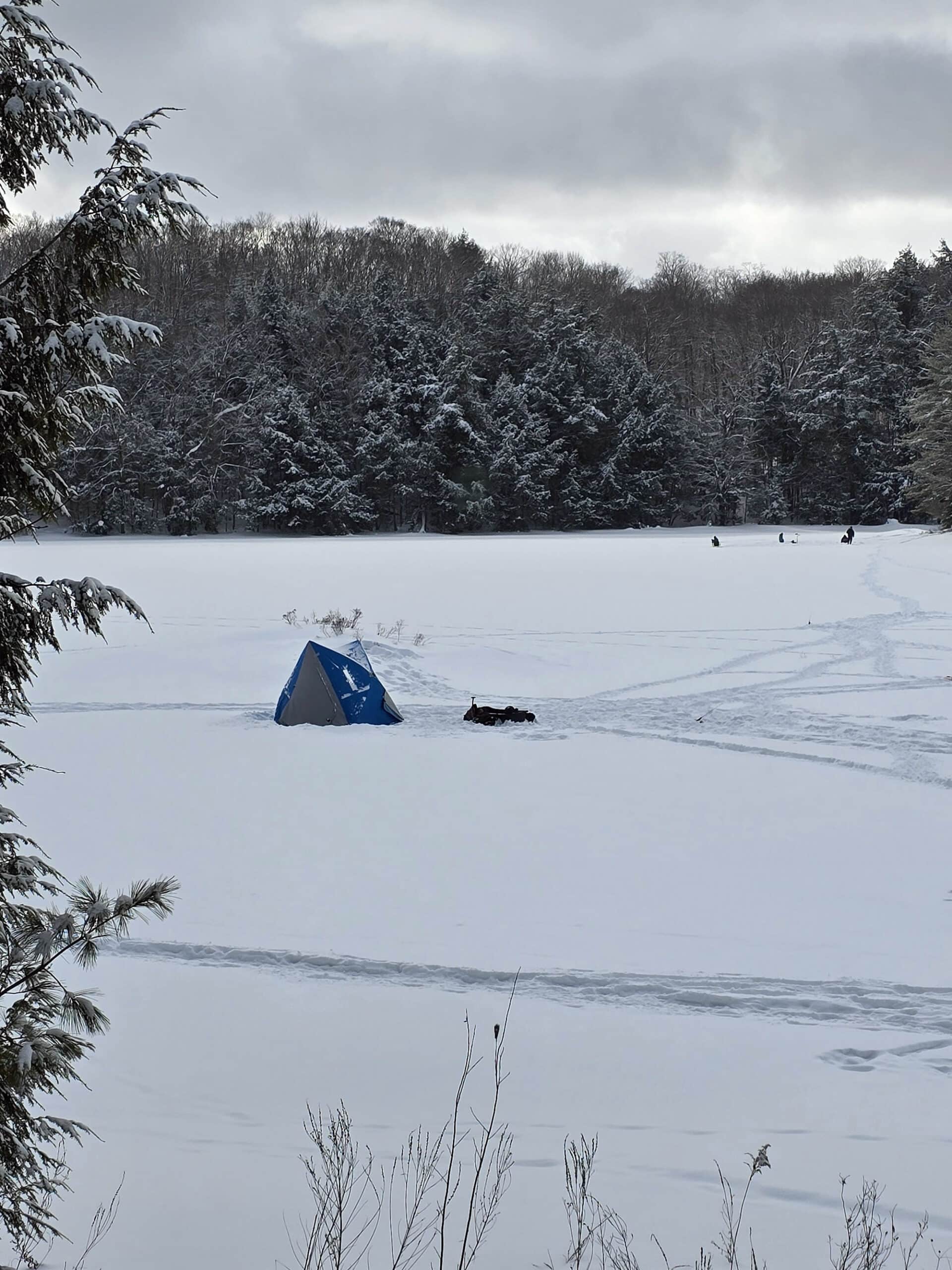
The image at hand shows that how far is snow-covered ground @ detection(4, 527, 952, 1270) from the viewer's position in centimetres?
342

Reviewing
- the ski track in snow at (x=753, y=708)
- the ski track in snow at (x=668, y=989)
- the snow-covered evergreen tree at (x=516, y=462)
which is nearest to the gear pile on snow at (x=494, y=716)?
the ski track in snow at (x=753, y=708)

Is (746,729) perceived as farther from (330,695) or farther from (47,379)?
(47,379)

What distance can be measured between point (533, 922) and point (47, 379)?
3.87 metres

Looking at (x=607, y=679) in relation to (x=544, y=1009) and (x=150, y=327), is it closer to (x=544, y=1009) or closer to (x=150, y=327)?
(x=544, y=1009)

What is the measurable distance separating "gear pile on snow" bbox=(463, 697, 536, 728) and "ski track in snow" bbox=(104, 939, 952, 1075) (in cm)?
494

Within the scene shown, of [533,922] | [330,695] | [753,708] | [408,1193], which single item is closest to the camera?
[408,1193]

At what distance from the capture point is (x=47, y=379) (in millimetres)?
2479

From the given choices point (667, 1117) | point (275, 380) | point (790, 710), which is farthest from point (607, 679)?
point (275, 380)

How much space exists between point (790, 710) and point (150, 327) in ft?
28.7

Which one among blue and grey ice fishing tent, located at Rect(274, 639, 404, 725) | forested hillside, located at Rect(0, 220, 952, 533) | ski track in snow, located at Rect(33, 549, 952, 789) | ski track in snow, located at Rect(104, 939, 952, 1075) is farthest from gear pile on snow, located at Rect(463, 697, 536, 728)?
forested hillside, located at Rect(0, 220, 952, 533)

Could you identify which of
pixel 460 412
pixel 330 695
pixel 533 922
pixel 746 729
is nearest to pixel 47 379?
pixel 533 922

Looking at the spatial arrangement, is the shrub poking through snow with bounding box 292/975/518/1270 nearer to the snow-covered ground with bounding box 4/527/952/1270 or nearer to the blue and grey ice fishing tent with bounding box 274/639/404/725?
the snow-covered ground with bounding box 4/527/952/1270

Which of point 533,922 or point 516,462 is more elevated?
point 516,462

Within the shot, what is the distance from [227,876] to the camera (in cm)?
606
